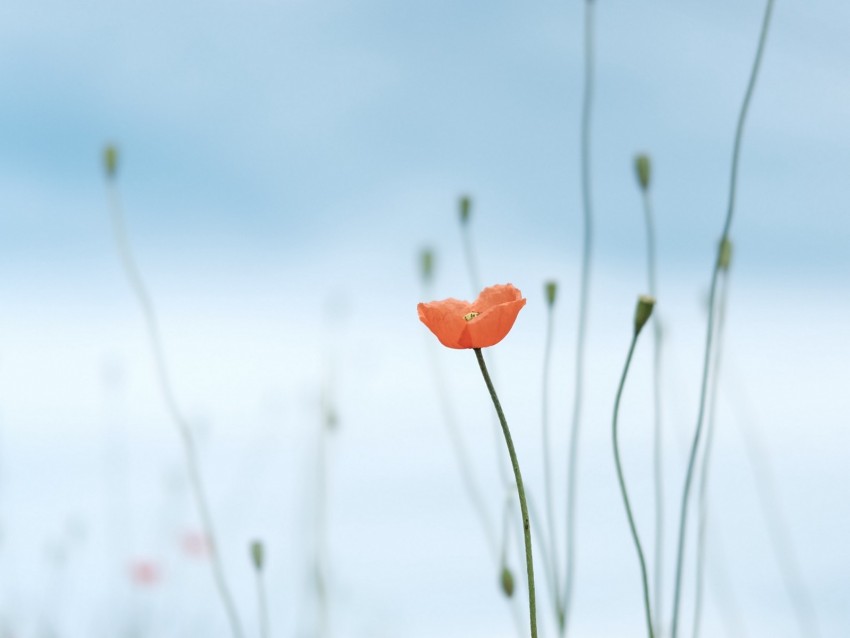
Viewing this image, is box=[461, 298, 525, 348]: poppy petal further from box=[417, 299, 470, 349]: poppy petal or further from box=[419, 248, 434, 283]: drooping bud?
box=[419, 248, 434, 283]: drooping bud

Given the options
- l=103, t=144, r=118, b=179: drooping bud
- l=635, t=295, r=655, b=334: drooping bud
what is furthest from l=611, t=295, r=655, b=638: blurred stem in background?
l=103, t=144, r=118, b=179: drooping bud

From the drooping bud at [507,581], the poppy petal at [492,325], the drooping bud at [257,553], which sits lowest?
the drooping bud at [507,581]

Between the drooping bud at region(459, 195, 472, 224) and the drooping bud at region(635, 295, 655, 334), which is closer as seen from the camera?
the drooping bud at region(635, 295, 655, 334)

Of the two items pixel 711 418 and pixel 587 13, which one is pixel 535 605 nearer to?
pixel 711 418

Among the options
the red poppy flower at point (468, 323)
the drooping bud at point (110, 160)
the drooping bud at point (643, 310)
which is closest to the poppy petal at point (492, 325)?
the red poppy flower at point (468, 323)

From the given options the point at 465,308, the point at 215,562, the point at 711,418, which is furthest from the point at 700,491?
the point at 215,562

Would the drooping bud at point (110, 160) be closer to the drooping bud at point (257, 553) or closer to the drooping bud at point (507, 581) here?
the drooping bud at point (257, 553)
